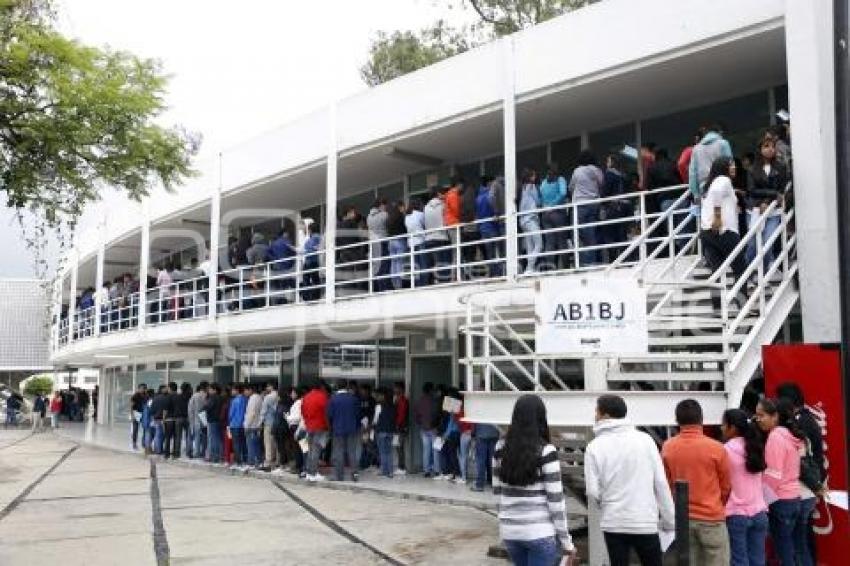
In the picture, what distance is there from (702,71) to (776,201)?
2810 millimetres

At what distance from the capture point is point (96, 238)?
85.7 ft

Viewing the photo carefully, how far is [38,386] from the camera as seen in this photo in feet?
144

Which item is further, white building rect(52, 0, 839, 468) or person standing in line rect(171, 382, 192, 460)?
person standing in line rect(171, 382, 192, 460)

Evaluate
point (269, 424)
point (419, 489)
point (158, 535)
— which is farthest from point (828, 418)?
point (269, 424)

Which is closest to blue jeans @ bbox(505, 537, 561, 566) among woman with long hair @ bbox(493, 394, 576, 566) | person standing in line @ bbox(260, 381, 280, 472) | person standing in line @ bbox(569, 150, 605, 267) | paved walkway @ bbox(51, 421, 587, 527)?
woman with long hair @ bbox(493, 394, 576, 566)

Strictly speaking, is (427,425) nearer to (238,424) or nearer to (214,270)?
(238,424)

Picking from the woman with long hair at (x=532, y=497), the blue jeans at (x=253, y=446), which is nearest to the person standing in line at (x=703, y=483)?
the woman with long hair at (x=532, y=497)

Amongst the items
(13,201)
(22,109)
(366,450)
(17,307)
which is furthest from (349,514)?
(17,307)

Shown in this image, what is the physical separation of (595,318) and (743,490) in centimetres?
189

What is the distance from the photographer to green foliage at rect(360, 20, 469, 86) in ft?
92.7

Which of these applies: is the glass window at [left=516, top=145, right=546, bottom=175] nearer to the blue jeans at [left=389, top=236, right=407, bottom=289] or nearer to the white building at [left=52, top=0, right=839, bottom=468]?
the white building at [left=52, top=0, right=839, bottom=468]

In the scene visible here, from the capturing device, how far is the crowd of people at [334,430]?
13.2 meters

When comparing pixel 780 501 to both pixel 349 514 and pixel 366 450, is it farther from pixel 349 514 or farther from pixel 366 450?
pixel 366 450

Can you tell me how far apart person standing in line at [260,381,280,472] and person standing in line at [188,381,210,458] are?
2084 mm
